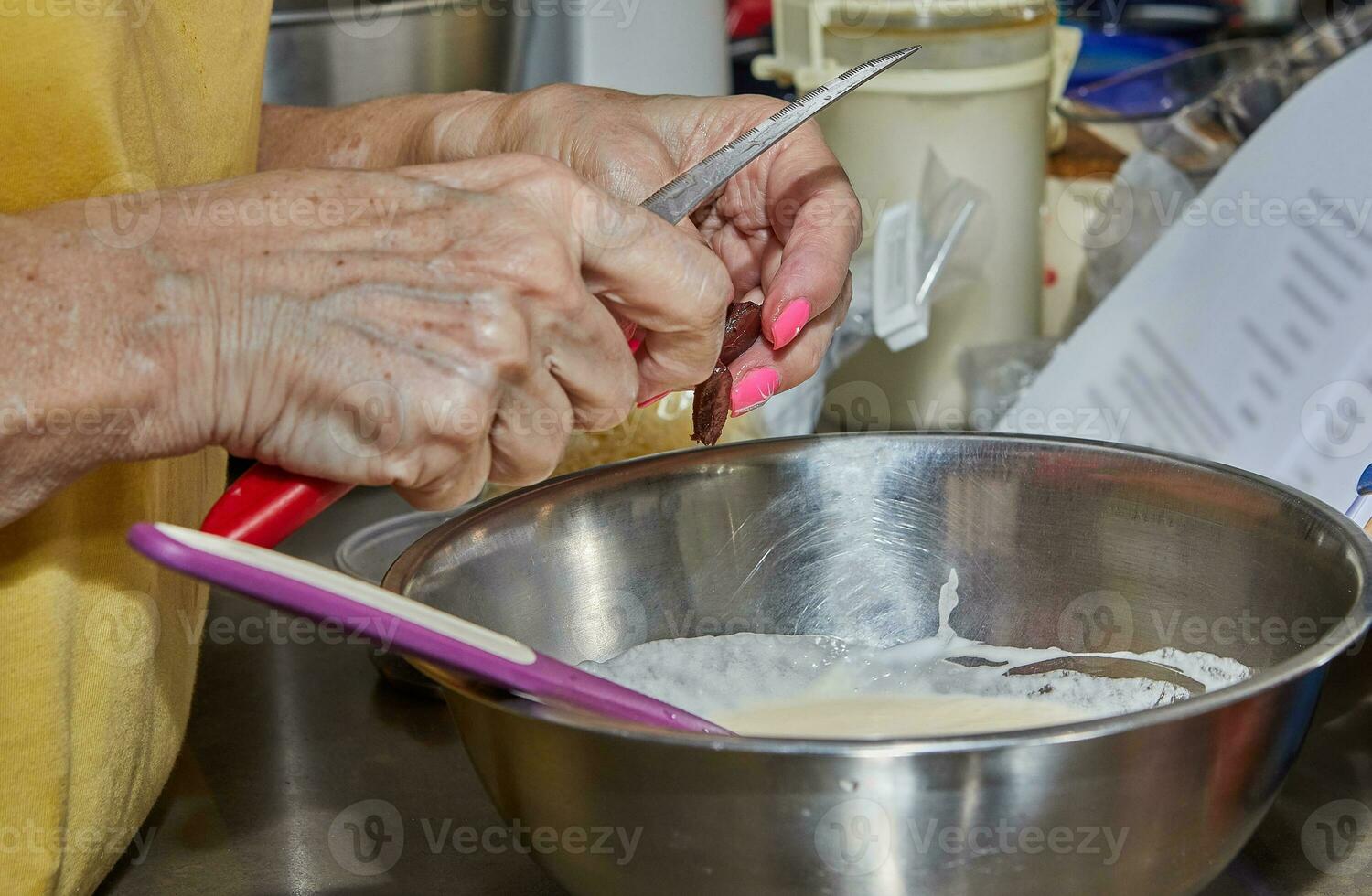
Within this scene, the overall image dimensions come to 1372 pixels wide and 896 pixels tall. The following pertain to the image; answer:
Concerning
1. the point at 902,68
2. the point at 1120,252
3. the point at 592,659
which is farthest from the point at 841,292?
the point at 1120,252

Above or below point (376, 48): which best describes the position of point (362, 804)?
below

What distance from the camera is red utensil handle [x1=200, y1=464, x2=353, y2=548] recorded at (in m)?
0.46

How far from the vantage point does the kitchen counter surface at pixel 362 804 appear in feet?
1.91

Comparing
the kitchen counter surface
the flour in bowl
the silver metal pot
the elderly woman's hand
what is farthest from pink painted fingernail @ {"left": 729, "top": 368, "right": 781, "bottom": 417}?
the silver metal pot

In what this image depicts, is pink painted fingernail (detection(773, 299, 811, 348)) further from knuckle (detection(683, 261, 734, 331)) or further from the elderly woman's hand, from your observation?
knuckle (detection(683, 261, 734, 331))

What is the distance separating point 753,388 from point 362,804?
0.91 feet

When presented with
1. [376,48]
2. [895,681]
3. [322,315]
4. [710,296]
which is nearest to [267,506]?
[322,315]

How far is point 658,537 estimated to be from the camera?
0.61 meters

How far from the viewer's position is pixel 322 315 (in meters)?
0.44

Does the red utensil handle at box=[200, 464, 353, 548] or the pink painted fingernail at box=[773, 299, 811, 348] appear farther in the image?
the pink painted fingernail at box=[773, 299, 811, 348]

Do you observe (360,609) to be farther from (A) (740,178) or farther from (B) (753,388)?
(A) (740,178)

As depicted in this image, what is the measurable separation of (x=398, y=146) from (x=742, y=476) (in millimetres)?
301

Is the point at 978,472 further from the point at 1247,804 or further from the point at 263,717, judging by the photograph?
the point at 263,717

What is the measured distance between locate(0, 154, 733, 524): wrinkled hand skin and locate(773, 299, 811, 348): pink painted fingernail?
0.16 m
